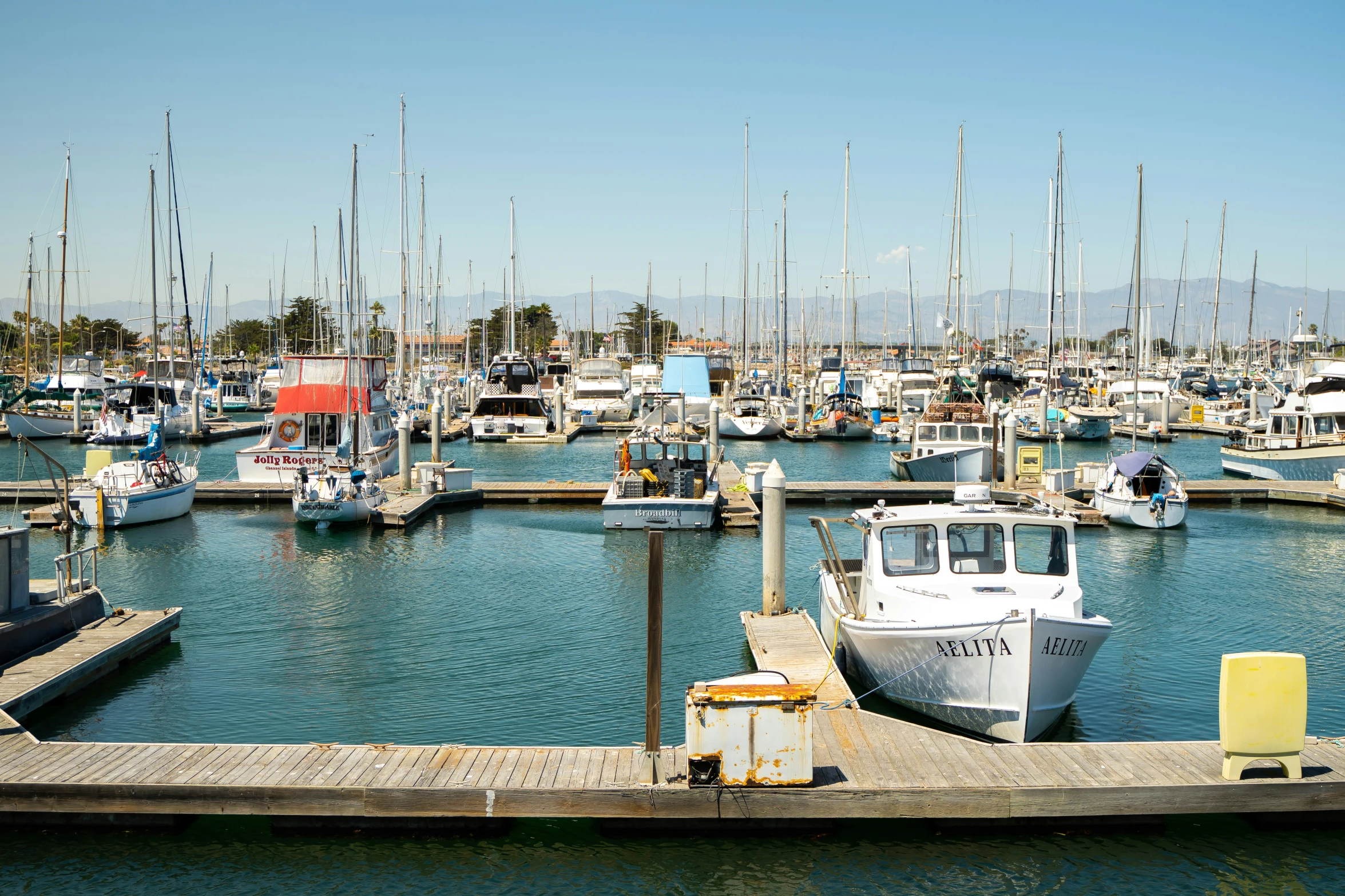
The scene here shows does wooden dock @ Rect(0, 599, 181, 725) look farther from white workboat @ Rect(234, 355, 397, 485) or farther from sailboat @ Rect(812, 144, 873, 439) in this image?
sailboat @ Rect(812, 144, 873, 439)

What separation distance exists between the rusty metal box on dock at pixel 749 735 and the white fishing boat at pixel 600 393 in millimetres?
56202

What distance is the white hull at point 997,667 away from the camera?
515 inches

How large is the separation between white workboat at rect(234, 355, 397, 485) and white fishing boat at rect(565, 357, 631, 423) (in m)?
29.0

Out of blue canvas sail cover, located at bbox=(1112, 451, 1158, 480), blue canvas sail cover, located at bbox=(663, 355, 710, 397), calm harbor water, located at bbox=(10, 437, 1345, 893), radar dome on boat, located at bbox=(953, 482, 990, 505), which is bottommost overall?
calm harbor water, located at bbox=(10, 437, 1345, 893)

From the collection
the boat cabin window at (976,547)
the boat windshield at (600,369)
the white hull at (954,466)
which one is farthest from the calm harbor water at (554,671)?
the boat windshield at (600,369)

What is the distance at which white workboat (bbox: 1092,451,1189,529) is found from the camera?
3116 centimetres

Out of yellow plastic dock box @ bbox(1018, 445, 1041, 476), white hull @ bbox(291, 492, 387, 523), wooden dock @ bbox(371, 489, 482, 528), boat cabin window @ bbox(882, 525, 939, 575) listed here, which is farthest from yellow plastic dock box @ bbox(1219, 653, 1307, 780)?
yellow plastic dock box @ bbox(1018, 445, 1041, 476)

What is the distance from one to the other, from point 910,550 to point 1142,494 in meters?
19.5

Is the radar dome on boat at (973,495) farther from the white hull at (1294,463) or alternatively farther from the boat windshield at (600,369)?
the boat windshield at (600,369)

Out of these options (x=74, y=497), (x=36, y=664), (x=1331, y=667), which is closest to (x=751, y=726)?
(x=36, y=664)

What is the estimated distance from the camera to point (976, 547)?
14.9 metres

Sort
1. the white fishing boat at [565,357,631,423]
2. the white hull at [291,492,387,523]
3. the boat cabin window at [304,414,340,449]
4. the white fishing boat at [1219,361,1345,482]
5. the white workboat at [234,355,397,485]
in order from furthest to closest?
1. the white fishing boat at [565,357,631,423]
2. the white fishing boat at [1219,361,1345,482]
3. the boat cabin window at [304,414,340,449]
4. the white workboat at [234,355,397,485]
5. the white hull at [291,492,387,523]

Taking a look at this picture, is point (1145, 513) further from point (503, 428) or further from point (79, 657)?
point (503, 428)

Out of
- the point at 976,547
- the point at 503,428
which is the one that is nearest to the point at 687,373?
the point at 503,428
